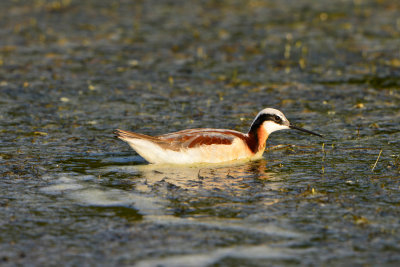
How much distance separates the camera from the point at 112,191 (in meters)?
9.80

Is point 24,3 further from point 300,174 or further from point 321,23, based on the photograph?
point 300,174

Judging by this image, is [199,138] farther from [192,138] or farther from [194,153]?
[194,153]

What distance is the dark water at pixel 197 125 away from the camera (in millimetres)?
7938

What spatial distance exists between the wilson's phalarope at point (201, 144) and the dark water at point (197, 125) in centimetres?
23

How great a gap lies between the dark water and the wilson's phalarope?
234 mm

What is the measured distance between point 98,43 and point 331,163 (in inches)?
435

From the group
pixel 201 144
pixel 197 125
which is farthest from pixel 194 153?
pixel 197 125

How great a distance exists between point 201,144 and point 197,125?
7.62 ft

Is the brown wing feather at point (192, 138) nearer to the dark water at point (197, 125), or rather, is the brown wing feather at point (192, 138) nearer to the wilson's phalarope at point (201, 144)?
the wilson's phalarope at point (201, 144)

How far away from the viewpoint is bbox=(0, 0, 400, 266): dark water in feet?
26.0

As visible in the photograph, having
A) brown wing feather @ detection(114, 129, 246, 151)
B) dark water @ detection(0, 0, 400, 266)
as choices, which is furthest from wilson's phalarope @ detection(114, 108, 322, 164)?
dark water @ detection(0, 0, 400, 266)

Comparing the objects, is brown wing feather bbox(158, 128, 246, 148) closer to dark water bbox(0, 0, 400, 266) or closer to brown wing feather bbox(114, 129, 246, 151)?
brown wing feather bbox(114, 129, 246, 151)

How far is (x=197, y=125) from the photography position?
1359 centimetres

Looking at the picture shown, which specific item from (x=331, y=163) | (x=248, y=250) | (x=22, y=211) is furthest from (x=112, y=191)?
(x=331, y=163)
